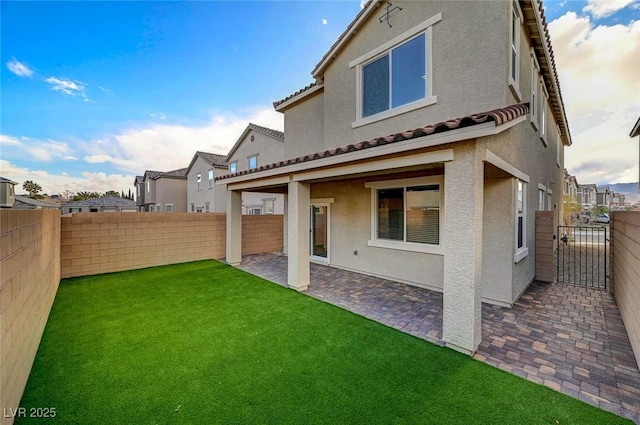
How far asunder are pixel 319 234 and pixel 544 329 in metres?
7.96

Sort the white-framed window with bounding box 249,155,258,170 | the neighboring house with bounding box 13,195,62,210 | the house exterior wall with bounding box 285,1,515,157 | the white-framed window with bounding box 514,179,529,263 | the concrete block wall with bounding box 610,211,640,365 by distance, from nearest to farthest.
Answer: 1. the concrete block wall with bounding box 610,211,640,365
2. the house exterior wall with bounding box 285,1,515,157
3. the neighboring house with bounding box 13,195,62,210
4. the white-framed window with bounding box 514,179,529,263
5. the white-framed window with bounding box 249,155,258,170

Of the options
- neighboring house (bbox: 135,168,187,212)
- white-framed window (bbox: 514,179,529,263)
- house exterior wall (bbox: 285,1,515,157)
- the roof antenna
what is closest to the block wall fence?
house exterior wall (bbox: 285,1,515,157)

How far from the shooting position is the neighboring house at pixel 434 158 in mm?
4316

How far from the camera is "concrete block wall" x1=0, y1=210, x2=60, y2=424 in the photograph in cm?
266

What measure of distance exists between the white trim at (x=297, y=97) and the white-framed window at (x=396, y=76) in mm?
2309

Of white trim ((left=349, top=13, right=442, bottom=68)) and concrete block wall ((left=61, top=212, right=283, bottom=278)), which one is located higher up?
white trim ((left=349, top=13, right=442, bottom=68))

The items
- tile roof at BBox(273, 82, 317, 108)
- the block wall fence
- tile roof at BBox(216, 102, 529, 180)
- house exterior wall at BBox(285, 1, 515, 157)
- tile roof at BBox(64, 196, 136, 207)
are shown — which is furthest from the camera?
tile roof at BBox(64, 196, 136, 207)

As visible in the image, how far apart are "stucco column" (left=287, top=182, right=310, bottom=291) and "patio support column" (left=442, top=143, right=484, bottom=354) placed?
13.6 ft

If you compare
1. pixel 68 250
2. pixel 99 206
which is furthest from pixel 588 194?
pixel 99 206

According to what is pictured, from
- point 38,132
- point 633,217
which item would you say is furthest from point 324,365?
point 38,132

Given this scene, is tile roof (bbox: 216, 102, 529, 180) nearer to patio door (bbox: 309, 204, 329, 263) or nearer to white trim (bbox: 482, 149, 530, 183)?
white trim (bbox: 482, 149, 530, 183)

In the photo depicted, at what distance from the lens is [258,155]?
20.0m

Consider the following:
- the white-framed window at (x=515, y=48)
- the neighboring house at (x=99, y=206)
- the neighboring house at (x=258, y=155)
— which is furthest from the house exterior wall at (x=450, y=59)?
the neighboring house at (x=99, y=206)

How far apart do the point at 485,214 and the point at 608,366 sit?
3362 mm
